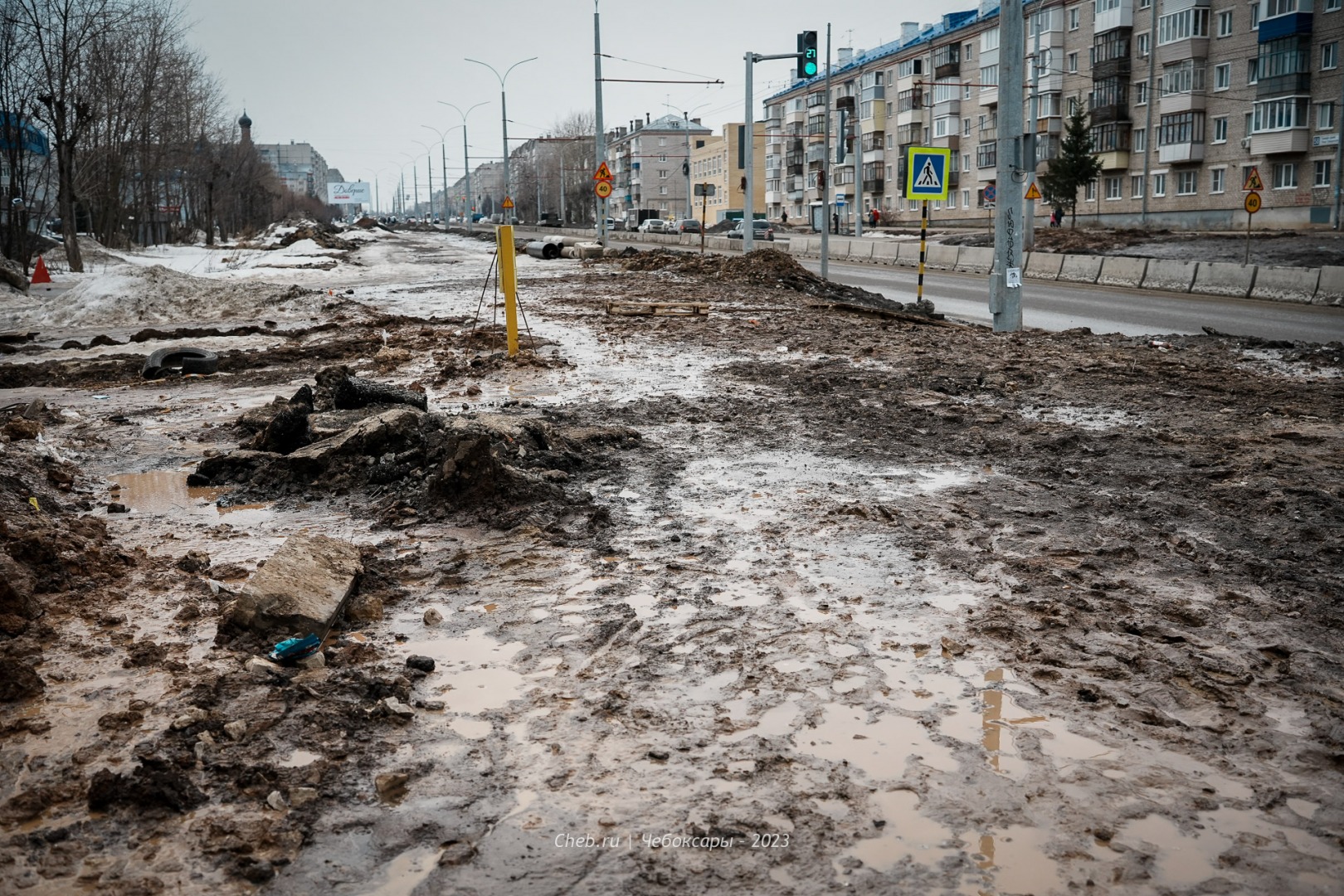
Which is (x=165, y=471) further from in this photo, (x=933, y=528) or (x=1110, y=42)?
(x=1110, y=42)

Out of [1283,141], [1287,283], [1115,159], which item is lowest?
[1287,283]

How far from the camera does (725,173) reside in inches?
4911

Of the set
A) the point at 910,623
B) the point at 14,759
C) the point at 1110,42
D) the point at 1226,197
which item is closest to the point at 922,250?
the point at 910,623

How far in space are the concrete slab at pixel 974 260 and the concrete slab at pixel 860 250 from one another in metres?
6.96

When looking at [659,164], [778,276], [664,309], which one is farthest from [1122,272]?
[659,164]

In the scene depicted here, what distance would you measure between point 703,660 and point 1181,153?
61726 millimetres

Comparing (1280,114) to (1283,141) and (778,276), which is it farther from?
(778,276)

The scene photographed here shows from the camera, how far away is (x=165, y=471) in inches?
322

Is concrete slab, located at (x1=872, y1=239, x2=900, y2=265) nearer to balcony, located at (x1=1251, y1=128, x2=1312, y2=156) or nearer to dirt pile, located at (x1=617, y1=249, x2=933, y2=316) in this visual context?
dirt pile, located at (x1=617, y1=249, x2=933, y2=316)

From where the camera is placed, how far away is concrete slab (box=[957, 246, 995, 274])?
35094 millimetres

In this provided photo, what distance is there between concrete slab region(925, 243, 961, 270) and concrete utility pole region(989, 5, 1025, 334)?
2012 cm

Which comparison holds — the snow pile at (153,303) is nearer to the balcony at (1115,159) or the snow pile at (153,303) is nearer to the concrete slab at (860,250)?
the concrete slab at (860,250)

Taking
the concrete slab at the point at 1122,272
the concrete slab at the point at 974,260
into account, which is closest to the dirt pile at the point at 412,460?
the concrete slab at the point at 1122,272

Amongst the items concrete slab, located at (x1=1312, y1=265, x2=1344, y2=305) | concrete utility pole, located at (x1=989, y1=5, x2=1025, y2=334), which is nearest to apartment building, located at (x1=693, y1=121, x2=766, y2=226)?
concrete slab, located at (x1=1312, y1=265, x2=1344, y2=305)
